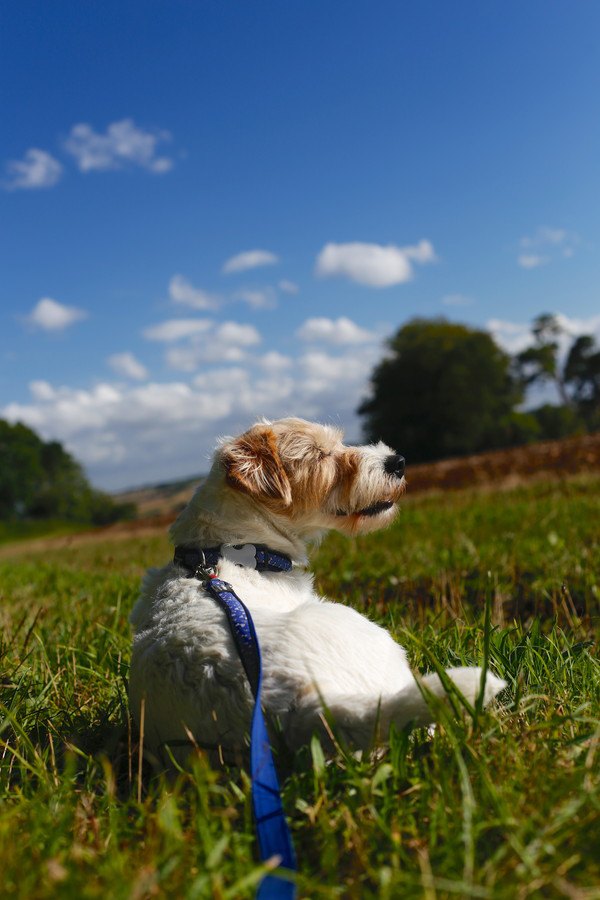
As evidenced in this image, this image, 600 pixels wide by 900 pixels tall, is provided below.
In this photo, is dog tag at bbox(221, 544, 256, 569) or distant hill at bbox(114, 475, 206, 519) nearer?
dog tag at bbox(221, 544, 256, 569)

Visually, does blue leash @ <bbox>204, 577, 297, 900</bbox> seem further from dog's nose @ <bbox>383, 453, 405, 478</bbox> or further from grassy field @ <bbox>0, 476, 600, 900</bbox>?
dog's nose @ <bbox>383, 453, 405, 478</bbox>

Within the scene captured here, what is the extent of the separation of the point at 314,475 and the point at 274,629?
48.0 inches

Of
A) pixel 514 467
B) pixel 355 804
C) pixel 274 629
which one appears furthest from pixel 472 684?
pixel 514 467

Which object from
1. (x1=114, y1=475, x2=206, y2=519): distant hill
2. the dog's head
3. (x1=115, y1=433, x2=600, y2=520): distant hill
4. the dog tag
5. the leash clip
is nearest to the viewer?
the leash clip

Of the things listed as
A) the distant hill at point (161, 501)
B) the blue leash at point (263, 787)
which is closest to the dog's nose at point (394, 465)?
the blue leash at point (263, 787)

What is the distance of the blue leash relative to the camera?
5.42 ft

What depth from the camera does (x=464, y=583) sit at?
19.0ft

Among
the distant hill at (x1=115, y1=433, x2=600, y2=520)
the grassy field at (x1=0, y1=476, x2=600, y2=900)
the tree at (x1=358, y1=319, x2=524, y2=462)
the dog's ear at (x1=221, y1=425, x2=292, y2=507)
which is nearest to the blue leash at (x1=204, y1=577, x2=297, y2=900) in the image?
the grassy field at (x1=0, y1=476, x2=600, y2=900)

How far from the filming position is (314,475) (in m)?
3.48

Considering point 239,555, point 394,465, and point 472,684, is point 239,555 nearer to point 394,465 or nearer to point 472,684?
point 394,465

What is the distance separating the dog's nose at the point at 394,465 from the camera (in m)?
3.72

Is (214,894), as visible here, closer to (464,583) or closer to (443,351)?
(464,583)

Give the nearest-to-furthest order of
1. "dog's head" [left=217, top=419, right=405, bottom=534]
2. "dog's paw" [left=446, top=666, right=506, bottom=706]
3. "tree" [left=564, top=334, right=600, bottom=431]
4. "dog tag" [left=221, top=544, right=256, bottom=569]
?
"dog's paw" [left=446, top=666, right=506, bottom=706] → "dog tag" [left=221, top=544, right=256, bottom=569] → "dog's head" [left=217, top=419, right=405, bottom=534] → "tree" [left=564, top=334, right=600, bottom=431]

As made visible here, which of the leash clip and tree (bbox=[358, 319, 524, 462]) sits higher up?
tree (bbox=[358, 319, 524, 462])
